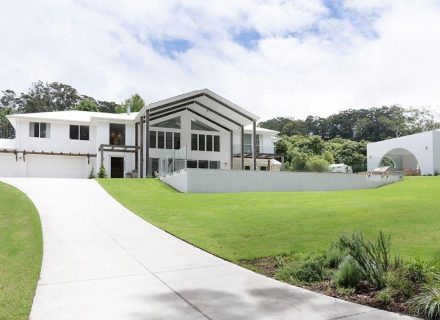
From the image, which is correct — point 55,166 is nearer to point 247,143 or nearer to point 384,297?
point 247,143

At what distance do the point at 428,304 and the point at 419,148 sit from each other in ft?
118

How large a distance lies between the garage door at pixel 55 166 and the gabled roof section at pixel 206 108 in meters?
6.70

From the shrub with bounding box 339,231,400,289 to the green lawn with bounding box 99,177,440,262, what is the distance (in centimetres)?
144

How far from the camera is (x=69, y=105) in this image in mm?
74875

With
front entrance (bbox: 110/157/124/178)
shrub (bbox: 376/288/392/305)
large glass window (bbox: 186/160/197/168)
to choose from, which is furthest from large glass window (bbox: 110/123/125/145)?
shrub (bbox: 376/288/392/305)

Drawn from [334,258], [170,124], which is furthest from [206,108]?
[334,258]

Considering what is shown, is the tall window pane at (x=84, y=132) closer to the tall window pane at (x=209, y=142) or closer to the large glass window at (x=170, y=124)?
the large glass window at (x=170, y=124)

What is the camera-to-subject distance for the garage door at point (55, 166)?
3183 cm

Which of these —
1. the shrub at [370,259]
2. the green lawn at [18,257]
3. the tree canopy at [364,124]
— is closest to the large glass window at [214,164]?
the green lawn at [18,257]

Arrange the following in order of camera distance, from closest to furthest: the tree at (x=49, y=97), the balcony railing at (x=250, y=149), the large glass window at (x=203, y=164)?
the large glass window at (x=203, y=164) → the balcony railing at (x=250, y=149) → the tree at (x=49, y=97)

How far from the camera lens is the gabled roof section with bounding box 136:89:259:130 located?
28.6m

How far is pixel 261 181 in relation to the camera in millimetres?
24016

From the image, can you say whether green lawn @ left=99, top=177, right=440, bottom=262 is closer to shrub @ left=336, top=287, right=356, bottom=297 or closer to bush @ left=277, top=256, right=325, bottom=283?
bush @ left=277, top=256, right=325, bottom=283

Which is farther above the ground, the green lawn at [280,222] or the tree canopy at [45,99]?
the tree canopy at [45,99]
